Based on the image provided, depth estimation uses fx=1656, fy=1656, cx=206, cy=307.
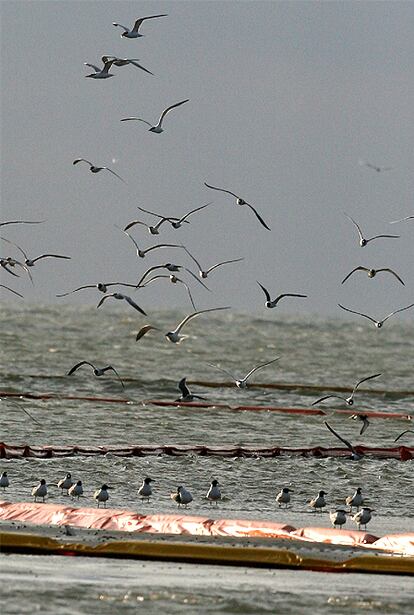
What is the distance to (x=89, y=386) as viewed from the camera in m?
50.6

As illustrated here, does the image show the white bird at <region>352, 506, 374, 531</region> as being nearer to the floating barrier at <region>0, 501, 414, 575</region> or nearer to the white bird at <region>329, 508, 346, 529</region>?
the white bird at <region>329, 508, 346, 529</region>

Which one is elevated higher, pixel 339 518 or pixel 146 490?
pixel 146 490

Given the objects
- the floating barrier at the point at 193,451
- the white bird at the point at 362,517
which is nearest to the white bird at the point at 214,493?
the white bird at the point at 362,517

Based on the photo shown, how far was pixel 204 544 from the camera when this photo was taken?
19062 mm

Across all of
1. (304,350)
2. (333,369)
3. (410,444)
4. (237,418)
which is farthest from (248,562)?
(304,350)

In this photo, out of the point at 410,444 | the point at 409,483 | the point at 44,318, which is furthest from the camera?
the point at 44,318

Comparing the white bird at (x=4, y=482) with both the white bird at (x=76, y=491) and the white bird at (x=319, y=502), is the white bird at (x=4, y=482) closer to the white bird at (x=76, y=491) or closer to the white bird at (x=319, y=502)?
the white bird at (x=76, y=491)

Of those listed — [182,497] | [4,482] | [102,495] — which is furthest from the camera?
[4,482]

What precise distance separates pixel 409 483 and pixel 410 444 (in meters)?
6.95

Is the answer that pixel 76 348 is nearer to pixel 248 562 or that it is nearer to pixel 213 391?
pixel 213 391

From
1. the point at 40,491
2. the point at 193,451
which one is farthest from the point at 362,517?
the point at 193,451

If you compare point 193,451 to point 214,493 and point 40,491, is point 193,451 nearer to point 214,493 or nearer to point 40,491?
point 214,493

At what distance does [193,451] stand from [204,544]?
447 inches

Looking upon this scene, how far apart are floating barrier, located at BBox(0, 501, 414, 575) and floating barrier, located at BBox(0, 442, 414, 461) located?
6.45 m
